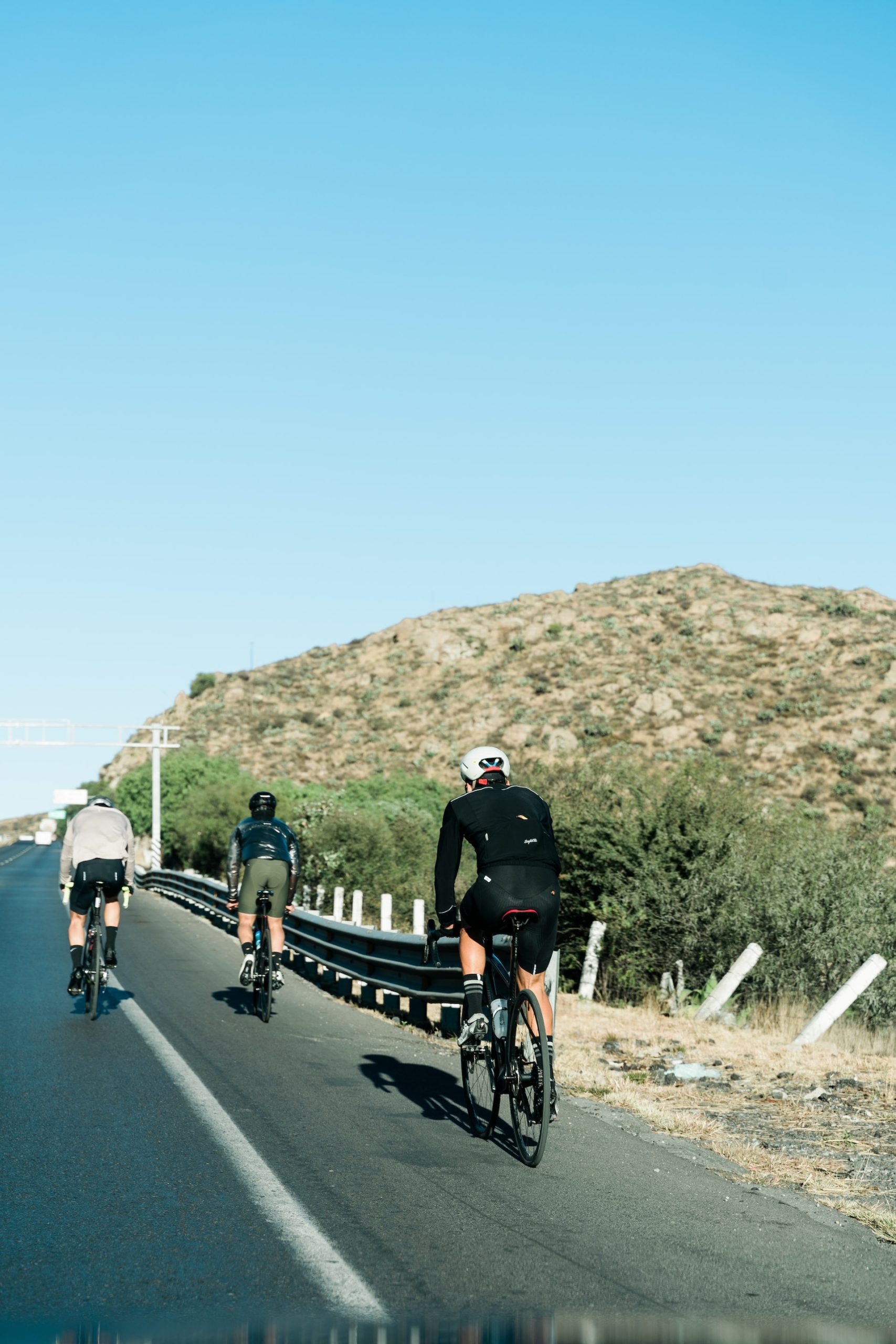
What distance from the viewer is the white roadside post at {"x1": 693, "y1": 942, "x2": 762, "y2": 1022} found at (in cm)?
1419

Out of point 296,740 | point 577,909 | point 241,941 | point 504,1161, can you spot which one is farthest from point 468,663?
point 504,1161

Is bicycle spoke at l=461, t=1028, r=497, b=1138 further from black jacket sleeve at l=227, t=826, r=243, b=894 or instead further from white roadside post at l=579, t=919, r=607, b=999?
white roadside post at l=579, t=919, r=607, b=999

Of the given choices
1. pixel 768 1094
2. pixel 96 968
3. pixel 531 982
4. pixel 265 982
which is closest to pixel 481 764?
pixel 531 982

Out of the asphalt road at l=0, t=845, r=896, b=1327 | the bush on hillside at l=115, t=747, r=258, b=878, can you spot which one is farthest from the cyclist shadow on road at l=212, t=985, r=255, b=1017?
the bush on hillside at l=115, t=747, r=258, b=878

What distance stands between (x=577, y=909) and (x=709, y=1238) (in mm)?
14975

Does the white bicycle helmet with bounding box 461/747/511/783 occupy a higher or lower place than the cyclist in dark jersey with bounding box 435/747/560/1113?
higher

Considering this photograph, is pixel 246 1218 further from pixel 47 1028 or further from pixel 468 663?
pixel 468 663

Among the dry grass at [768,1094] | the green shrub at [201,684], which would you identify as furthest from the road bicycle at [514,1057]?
the green shrub at [201,684]

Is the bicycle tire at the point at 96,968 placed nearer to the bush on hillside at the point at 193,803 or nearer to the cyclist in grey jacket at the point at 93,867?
the cyclist in grey jacket at the point at 93,867

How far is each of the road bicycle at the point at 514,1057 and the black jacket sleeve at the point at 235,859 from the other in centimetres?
541

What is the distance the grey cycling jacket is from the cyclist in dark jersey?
18.4ft

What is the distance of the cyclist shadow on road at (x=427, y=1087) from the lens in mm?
8453

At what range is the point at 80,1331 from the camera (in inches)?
174

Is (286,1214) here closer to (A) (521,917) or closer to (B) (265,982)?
(A) (521,917)
